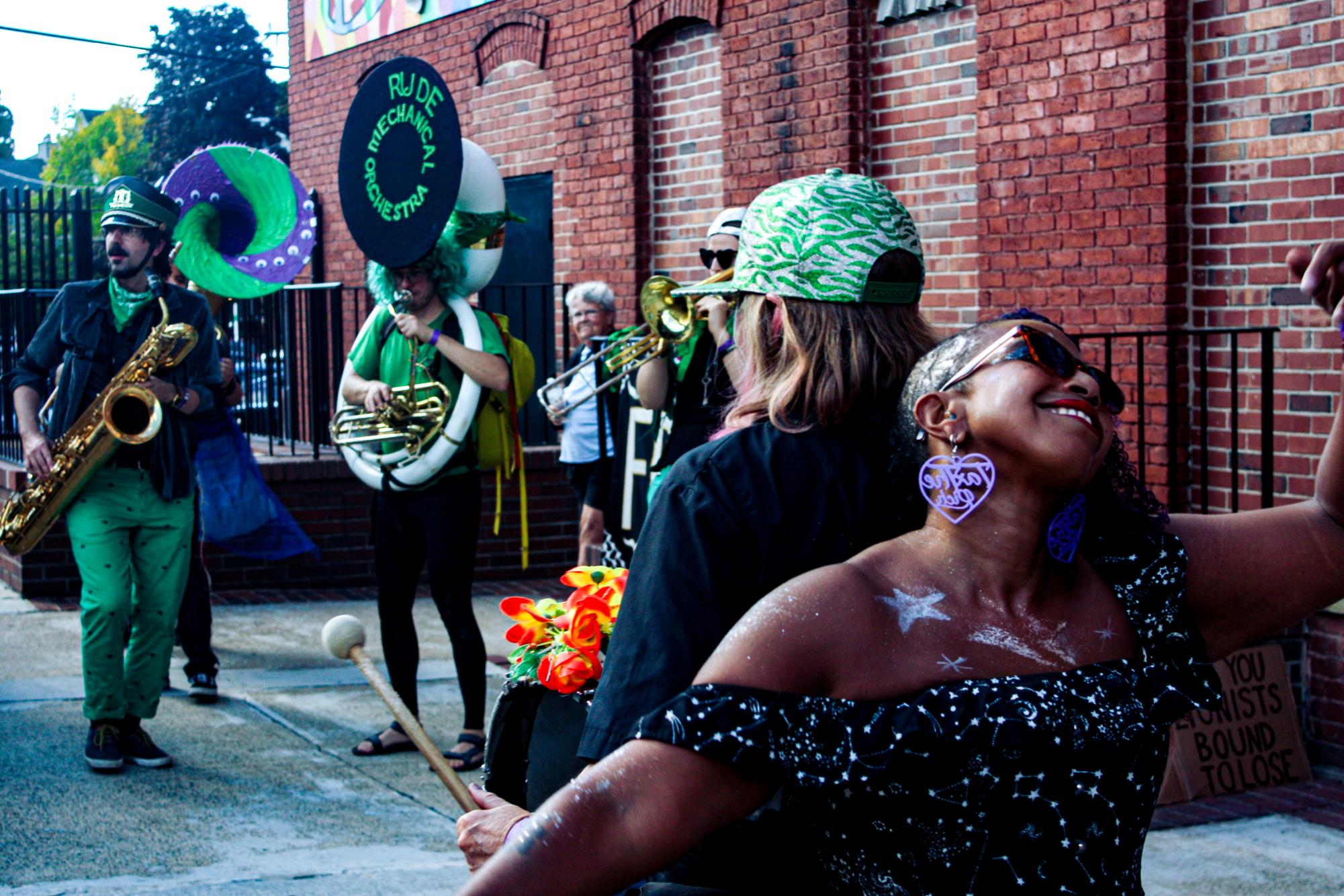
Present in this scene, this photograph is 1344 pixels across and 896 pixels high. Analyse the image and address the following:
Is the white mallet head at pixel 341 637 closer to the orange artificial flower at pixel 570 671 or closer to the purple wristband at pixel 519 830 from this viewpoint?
the orange artificial flower at pixel 570 671

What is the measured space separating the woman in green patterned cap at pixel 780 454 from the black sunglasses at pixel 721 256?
2.86 metres

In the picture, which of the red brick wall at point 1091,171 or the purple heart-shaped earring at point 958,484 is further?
the red brick wall at point 1091,171

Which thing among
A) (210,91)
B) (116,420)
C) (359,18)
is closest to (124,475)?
(116,420)

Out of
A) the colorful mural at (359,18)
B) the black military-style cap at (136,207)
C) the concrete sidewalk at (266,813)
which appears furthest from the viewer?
the colorful mural at (359,18)

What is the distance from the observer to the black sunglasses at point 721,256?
211 inches

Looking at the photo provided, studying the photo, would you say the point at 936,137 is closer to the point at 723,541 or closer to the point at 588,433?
the point at 588,433

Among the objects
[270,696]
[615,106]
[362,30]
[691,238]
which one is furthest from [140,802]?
[362,30]

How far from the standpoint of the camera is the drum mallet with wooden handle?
222 cm

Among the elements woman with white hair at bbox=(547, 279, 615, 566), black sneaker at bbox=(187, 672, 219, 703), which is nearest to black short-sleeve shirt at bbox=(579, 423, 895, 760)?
black sneaker at bbox=(187, 672, 219, 703)

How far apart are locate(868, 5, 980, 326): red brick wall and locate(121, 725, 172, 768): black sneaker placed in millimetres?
4218

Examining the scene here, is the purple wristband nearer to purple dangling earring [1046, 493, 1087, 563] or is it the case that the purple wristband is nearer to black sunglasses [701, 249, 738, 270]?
purple dangling earring [1046, 493, 1087, 563]

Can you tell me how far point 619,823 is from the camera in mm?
1726

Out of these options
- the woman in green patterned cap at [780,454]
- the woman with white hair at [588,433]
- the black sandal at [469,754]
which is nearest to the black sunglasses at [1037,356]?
the woman in green patterned cap at [780,454]

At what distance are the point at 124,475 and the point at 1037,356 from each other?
176 inches
